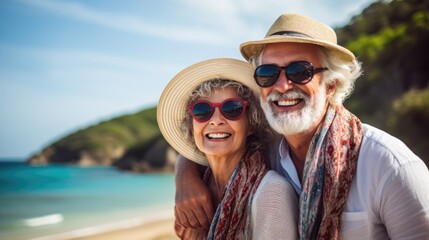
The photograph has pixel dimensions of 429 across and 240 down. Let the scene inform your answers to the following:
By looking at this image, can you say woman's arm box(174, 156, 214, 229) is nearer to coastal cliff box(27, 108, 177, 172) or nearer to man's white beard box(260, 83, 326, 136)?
man's white beard box(260, 83, 326, 136)

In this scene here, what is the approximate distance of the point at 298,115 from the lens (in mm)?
2861

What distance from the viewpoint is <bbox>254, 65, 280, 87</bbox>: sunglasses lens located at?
291 centimetres

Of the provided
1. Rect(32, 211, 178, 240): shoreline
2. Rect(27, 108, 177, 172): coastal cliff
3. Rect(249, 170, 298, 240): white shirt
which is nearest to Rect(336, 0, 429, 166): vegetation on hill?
Rect(32, 211, 178, 240): shoreline

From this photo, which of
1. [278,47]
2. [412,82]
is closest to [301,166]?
[278,47]

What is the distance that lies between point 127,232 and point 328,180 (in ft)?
40.0

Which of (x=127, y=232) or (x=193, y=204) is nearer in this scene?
(x=193, y=204)

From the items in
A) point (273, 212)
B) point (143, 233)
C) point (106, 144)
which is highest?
point (106, 144)

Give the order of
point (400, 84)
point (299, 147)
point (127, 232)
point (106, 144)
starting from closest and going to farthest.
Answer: point (299, 147), point (127, 232), point (400, 84), point (106, 144)

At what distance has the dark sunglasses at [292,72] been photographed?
9.36 feet

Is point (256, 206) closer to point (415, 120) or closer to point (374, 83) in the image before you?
point (415, 120)

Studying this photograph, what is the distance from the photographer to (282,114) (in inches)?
115

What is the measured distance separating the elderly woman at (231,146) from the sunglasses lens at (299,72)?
432 millimetres

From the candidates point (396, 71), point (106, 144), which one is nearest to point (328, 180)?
point (396, 71)

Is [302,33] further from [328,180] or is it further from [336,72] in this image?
[328,180]
